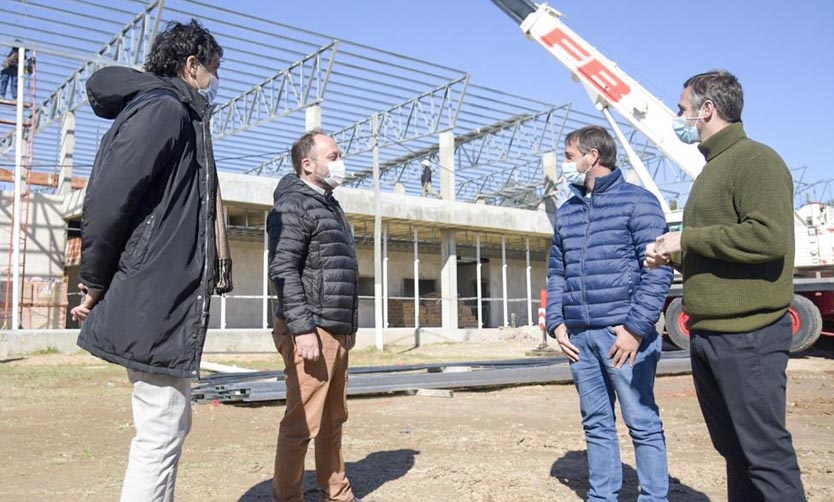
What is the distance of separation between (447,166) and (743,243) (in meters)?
22.0

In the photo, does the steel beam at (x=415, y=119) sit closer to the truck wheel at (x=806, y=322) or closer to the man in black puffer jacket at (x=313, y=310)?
the truck wheel at (x=806, y=322)

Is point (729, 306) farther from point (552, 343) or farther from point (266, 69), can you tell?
point (266, 69)

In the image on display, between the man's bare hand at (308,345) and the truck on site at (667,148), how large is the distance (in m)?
10.6

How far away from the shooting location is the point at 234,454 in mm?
5129

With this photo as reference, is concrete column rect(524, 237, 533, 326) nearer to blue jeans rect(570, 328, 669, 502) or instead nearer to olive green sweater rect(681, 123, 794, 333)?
blue jeans rect(570, 328, 669, 502)

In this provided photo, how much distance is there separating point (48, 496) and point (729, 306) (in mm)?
3671

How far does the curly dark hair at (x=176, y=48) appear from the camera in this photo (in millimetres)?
2857

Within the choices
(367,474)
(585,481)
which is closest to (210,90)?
(367,474)

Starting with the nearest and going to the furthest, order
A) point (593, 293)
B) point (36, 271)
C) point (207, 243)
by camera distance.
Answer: point (207, 243), point (593, 293), point (36, 271)

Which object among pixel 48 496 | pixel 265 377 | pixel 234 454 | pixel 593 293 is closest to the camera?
pixel 593 293

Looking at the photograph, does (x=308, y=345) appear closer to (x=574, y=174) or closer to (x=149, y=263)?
(x=149, y=263)

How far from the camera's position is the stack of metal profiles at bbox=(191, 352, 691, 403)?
7590mm

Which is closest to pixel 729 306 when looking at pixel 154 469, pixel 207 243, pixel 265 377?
pixel 207 243

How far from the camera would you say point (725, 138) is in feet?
9.27
